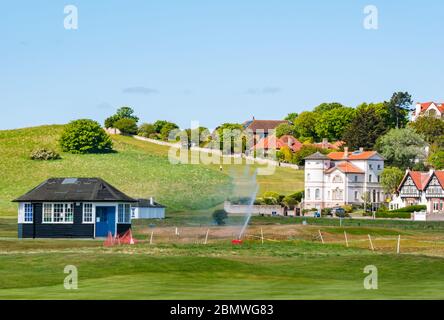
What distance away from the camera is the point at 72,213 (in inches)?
3145

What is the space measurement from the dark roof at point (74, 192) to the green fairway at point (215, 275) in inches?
632

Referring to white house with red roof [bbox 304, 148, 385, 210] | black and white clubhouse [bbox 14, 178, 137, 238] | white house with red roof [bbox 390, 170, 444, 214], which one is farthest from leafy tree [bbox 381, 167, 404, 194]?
black and white clubhouse [bbox 14, 178, 137, 238]

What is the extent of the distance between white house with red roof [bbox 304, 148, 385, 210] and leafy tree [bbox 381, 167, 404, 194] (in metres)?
2.97

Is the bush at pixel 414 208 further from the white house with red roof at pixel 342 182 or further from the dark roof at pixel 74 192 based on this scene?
the dark roof at pixel 74 192

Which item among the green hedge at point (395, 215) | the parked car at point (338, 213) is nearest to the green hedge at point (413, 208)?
the parked car at point (338, 213)

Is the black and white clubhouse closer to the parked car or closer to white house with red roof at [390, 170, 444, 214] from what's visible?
the parked car

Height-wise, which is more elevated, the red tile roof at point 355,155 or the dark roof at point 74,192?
the red tile roof at point 355,155

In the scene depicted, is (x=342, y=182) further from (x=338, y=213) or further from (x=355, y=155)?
(x=338, y=213)

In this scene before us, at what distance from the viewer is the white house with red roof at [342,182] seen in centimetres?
18438

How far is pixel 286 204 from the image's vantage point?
16062 centimetres

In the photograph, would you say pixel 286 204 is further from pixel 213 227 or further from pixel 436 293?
pixel 436 293

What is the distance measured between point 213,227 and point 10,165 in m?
107

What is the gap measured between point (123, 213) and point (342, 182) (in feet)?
354
